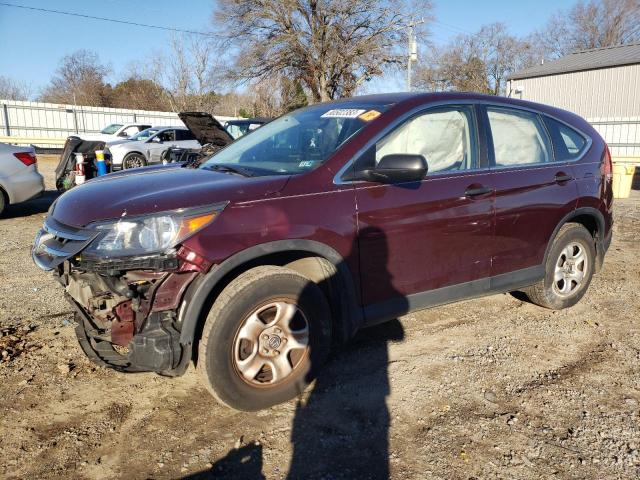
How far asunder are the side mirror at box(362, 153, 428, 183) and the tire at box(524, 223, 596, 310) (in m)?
1.87

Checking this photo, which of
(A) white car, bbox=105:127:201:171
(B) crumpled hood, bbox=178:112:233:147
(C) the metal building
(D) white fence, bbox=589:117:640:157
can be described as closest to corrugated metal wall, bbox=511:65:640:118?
(C) the metal building

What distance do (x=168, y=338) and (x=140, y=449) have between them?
1.95ft

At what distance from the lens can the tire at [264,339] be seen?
281 centimetres

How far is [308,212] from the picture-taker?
3.04m

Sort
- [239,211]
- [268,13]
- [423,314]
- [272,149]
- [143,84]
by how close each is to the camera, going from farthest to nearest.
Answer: [143,84], [268,13], [423,314], [272,149], [239,211]

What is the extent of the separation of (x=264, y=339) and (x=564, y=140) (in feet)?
10.7

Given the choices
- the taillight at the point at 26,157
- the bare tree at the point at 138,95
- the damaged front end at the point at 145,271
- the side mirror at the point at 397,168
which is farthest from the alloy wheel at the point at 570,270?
the bare tree at the point at 138,95

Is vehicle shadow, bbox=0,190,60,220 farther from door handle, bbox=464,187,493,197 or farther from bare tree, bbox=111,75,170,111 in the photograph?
bare tree, bbox=111,75,170,111

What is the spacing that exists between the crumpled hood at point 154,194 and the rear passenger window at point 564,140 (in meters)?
2.64

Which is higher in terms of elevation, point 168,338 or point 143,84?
point 143,84

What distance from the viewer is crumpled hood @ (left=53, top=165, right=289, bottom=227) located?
2797 millimetres

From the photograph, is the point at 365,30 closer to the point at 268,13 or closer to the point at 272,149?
the point at 268,13

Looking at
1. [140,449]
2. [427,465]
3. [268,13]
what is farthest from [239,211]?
[268,13]

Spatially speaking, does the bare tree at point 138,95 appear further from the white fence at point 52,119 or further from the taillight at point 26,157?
the taillight at point 26,157
